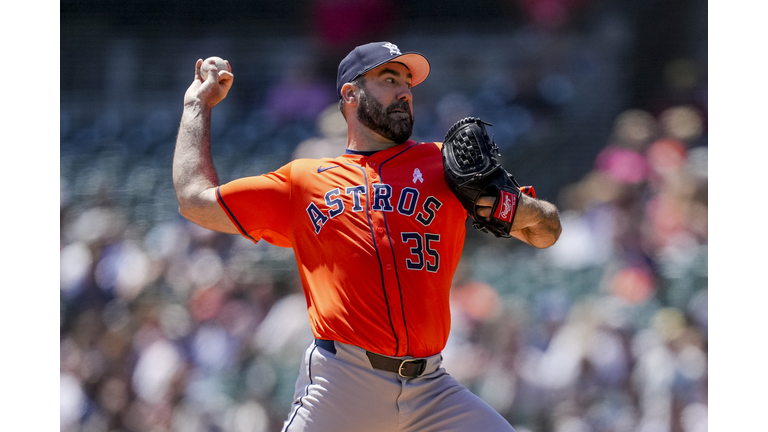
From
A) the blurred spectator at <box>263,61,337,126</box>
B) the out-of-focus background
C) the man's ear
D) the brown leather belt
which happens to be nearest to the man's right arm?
the man's ear

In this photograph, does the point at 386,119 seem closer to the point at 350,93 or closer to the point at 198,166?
the point at 350,93

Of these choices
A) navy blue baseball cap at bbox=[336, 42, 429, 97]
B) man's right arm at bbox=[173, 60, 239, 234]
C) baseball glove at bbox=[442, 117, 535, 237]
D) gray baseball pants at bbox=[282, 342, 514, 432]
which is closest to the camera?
gray baseball pants at bbox=[282, 342, 514, 432]

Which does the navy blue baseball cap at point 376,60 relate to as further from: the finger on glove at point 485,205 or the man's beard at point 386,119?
the finger on glove at point 485,205

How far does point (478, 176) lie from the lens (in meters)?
2.24

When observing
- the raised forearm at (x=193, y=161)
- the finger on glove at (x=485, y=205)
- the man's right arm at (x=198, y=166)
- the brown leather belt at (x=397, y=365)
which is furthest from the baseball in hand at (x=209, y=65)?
the brown leather belt at (x=397, y=365)

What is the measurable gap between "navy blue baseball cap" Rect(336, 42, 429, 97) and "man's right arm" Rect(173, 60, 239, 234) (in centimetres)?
50

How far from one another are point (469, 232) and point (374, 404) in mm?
2954

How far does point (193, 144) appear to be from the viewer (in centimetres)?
246

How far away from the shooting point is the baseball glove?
7.42 feet

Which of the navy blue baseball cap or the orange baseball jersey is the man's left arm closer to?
the orange baseball jersey

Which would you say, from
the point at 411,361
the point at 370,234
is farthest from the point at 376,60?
the point at 411,361

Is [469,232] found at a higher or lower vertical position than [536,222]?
lower

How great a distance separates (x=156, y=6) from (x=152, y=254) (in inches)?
81.3

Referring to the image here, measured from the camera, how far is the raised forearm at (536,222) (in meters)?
2.33
